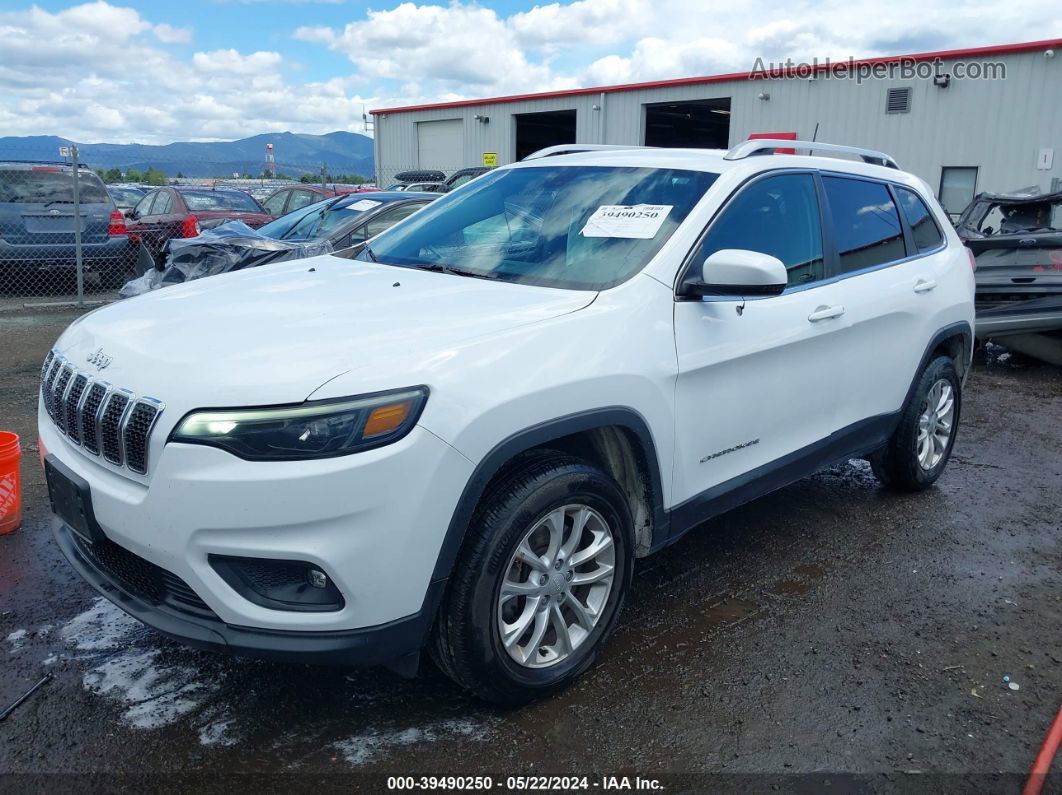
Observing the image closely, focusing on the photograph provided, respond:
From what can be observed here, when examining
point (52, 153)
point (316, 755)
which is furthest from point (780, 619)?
point (52, 153)

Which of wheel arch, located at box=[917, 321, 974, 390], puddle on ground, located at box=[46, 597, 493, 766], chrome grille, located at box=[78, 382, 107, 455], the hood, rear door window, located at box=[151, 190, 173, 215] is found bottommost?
puddle on ground, located at box=[46, 597, 493, 766]

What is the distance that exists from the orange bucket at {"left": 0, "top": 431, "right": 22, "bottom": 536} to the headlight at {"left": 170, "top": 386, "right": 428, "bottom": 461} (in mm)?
2242

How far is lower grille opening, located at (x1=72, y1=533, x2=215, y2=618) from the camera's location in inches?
97.0

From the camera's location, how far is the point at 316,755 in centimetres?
261

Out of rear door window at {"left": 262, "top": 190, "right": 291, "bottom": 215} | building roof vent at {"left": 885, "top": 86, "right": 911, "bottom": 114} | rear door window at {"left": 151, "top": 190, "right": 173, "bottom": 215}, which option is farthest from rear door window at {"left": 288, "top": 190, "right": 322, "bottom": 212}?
building roof vent at {"left": 885, "top": 86, "right": 911, "bottom": 114}

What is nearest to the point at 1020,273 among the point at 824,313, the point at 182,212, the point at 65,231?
the point at 824,313

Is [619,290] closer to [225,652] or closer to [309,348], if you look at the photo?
[309,348]

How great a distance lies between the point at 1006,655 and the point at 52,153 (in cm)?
1322

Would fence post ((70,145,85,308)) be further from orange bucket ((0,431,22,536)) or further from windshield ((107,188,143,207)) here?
windshield ((107,188,143,207))

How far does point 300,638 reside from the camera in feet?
7.75

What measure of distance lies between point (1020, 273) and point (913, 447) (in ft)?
14.7

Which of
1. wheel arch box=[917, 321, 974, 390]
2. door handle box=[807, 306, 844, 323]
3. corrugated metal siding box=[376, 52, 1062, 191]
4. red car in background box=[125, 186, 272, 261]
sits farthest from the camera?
corrugated metal siding box=[376, 52, 1062, 191]

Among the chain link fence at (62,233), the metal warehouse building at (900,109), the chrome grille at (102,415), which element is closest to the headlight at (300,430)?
the chrome grille at (102,415)

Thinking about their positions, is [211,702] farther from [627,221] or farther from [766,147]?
[766,147]
